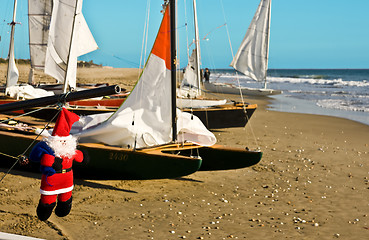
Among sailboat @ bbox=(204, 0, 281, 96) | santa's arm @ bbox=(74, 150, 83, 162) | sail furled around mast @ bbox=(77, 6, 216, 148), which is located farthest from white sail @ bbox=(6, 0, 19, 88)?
sailboat @ bbox=(204, 0, 281, 96)

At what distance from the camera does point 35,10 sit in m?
21.2

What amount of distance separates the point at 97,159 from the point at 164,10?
343 cm

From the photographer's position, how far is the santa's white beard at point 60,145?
4.25m

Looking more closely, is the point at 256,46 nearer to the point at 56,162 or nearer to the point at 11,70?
the point at 11,70

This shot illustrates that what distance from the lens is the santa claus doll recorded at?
13.8 ft

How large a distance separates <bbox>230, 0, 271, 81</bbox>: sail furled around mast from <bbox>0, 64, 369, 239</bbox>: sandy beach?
56.5ft

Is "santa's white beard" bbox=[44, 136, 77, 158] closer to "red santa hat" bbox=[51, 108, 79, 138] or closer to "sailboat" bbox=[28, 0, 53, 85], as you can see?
"red santa hat" bbox=[51, 108, 79, 138]

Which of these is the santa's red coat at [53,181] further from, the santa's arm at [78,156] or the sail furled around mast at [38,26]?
the sail furled around mast at [38,26]

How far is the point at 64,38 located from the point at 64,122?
427 inches

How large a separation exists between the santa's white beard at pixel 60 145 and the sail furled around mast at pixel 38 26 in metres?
18.5

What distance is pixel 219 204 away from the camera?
815 cm

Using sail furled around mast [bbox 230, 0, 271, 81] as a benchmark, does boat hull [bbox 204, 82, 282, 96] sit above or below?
below

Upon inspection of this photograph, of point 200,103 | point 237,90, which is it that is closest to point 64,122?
point 200,103

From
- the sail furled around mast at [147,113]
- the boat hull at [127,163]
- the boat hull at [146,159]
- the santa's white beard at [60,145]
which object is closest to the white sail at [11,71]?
the boat hull at [146,159]
